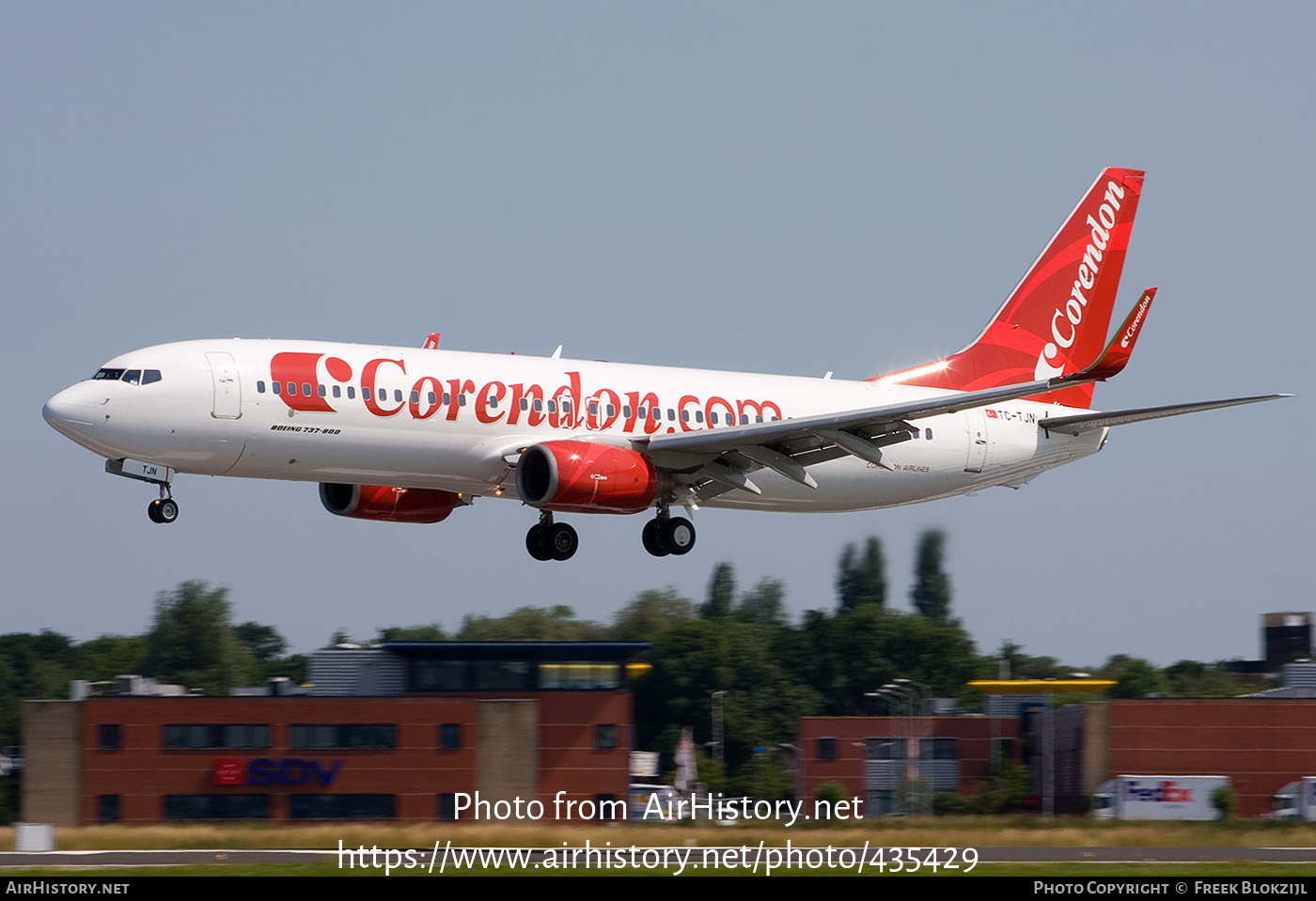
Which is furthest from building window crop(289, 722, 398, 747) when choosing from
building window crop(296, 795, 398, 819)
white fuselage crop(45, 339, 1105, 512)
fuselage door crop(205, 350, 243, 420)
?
fuselage door crop(205, 350, 243, 420)

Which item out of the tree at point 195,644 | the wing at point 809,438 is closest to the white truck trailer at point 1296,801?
the wing at point 809,438

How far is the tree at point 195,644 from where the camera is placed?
133 meters

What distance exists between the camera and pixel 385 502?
44.3 meters

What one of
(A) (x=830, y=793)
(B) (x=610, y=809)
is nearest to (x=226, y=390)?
(B) (x=610, y=809)

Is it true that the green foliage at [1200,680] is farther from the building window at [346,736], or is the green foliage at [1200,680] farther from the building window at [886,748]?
the building window at [346,736]

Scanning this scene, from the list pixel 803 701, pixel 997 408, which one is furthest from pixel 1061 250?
pixel 803 701

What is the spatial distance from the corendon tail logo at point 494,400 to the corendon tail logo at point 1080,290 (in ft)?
35.7

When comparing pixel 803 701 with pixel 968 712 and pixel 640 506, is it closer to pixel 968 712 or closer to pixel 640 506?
pixel 968 712

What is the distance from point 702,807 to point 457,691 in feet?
51.9

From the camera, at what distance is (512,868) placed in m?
36.9

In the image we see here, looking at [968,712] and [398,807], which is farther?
[968,712]

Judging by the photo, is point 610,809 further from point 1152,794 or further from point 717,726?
point 717,726

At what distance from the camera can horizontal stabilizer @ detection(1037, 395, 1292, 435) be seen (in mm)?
40031

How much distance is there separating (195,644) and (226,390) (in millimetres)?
100996
